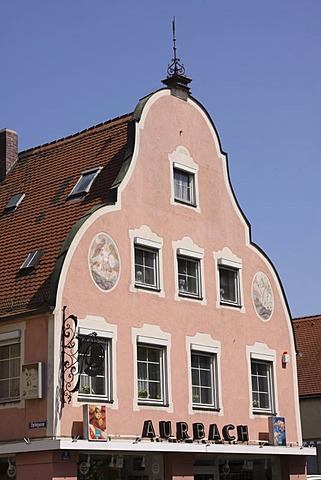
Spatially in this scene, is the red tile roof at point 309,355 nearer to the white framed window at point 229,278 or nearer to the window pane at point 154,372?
the white framed window at point 229,278

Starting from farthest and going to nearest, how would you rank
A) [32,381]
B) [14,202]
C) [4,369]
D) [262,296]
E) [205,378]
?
[262,296] → [14,202] → [205,378] → [4,369] → [32,381]

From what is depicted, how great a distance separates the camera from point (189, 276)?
2856 centimetres

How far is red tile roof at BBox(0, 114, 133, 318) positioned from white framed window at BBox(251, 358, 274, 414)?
26.1 feet

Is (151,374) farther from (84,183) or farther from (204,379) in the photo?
(84,183)

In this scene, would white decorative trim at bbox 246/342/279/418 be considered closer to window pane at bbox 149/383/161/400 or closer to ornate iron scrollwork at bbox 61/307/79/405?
window pane at bbox 149/383/161/400

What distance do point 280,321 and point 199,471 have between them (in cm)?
663

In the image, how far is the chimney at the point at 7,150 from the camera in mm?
32625

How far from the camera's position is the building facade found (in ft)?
77.3

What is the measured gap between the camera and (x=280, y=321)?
31.8m

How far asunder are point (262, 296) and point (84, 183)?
742 centimetres

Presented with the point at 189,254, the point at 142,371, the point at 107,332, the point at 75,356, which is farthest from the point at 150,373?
the point at 189,254

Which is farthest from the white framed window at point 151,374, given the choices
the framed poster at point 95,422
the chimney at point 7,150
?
the chimney at point 7,150

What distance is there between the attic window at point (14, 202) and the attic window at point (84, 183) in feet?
8.08

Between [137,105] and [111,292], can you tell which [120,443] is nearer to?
[111,292]
